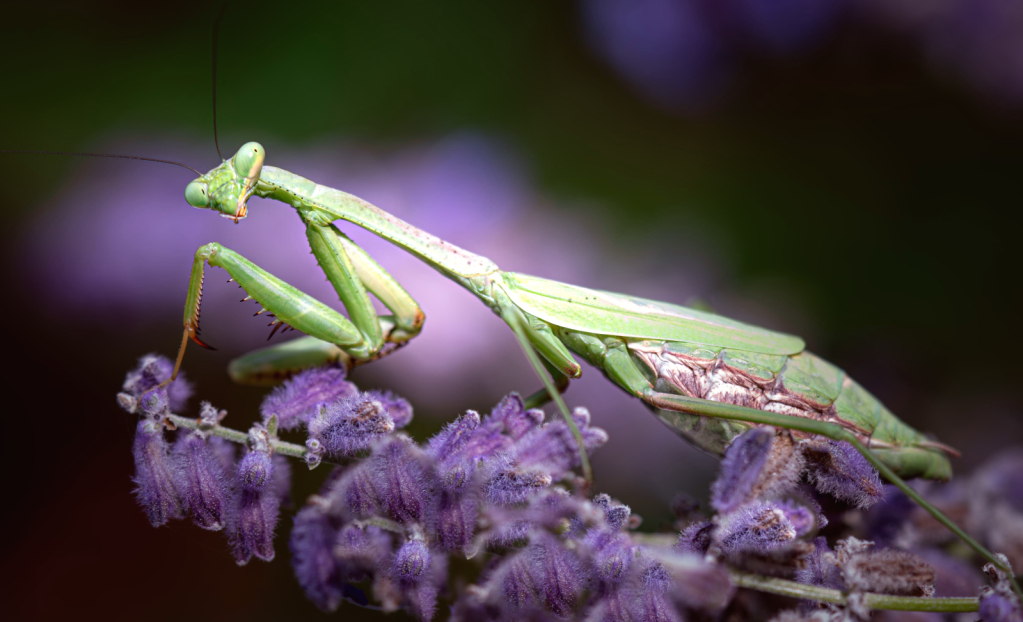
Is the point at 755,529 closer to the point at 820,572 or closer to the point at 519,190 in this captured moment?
the point at 820,572

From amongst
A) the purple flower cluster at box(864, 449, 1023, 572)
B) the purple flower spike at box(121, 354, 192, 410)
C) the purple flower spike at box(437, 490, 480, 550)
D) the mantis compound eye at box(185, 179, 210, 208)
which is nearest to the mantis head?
the mantis compound eye at box(185, 179, 210, 208)

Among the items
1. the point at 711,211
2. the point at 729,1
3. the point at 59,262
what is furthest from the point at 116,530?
the point at 729,1

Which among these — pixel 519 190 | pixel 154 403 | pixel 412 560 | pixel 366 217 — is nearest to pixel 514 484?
pixel 412 560

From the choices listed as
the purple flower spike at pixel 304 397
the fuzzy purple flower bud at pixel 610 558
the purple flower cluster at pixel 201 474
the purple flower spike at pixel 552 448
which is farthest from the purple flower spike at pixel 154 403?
the fuzzy purple flower bud at pixel 610 558

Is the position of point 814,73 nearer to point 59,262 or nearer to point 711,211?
point 711,211

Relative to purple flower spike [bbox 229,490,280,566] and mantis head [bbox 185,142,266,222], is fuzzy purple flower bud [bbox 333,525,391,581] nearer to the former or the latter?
purple flower spike [bbox 229,490,280,566]

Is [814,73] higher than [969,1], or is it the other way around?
[969,1]
